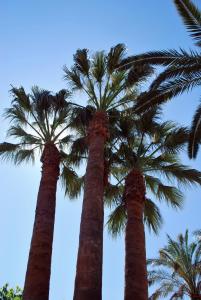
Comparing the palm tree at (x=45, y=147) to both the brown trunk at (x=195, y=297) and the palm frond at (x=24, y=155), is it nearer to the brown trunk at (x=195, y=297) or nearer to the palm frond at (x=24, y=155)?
the palm frond at (x=24, y=155)

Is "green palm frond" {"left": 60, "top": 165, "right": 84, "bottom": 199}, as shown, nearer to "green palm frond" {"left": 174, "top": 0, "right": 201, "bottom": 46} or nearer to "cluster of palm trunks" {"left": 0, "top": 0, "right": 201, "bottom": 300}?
"cluster of palm trunks" {"left": 0, "top": 0, "right": 201, "bottom": 300}

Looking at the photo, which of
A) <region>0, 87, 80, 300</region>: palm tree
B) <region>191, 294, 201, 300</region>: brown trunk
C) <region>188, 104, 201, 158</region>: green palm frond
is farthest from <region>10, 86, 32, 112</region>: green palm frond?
<region>191, 294, 201, 300</region>: brown trunk

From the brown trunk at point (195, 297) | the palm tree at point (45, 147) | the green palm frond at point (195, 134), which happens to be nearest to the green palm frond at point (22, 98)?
the palm tree at point (45, 147)

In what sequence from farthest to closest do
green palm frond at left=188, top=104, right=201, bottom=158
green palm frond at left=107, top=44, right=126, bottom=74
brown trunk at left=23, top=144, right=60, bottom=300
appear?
green palm frond at left=107, top=44, right=126, bottom=74 → green palm frond at left=188, top=104, right=201, bottom=158 → brown trunk at left=23, top=144, right=60, bottom=300

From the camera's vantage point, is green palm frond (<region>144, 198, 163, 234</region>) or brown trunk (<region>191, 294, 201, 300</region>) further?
brown trunk (<region>191, 294, 201, 300</region>)

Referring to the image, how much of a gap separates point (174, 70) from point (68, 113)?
5251 millimetres

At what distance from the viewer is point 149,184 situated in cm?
1659

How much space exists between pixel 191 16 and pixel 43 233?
7579mm

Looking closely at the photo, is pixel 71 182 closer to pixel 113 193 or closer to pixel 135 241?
pixel 113 193

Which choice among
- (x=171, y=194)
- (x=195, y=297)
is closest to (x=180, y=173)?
(x=171, y=194)

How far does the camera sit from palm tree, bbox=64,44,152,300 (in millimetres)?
10094

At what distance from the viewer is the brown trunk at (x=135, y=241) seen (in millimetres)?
11508

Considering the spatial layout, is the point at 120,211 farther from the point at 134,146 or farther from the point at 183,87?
the point at 183,87

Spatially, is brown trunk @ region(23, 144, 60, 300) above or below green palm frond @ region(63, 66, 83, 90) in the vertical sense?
below
